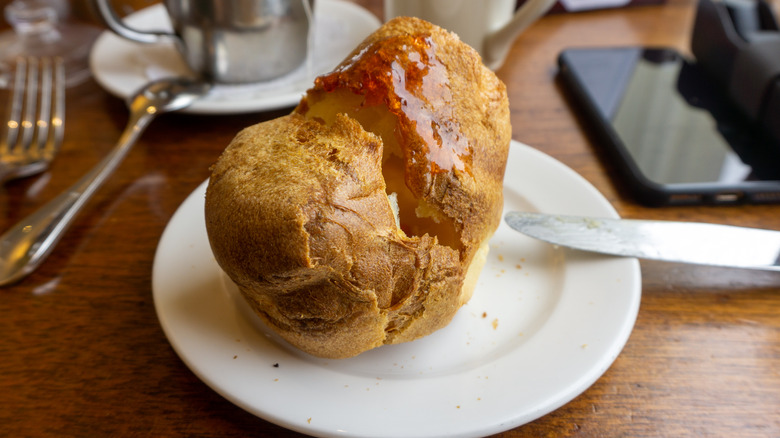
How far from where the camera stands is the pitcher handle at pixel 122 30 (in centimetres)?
139

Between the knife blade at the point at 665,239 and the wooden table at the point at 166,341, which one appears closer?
the wooden table at the point at 166,341

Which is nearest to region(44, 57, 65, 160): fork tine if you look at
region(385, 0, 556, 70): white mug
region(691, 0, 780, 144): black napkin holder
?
region(385, 0, 556, 70): white mug

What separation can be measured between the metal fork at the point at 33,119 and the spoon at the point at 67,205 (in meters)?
0.16

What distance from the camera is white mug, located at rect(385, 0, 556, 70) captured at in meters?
1.51

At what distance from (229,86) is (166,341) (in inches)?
31.1

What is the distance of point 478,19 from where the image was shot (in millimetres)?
1537

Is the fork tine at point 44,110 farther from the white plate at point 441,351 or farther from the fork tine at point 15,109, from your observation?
the white plate at point 441,351

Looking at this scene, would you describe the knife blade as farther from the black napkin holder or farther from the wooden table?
the black napkin holder

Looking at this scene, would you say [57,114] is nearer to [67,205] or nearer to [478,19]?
[67,205]

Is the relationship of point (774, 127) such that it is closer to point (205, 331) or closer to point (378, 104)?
point (378, 104)

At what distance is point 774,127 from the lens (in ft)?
4.06

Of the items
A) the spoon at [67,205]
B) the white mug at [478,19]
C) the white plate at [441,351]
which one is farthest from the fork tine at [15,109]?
the white mug at [478,19]

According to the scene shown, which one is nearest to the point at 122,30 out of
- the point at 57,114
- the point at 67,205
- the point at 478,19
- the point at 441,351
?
the point at 57,114

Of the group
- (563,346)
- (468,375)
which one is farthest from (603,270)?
(468,375)
